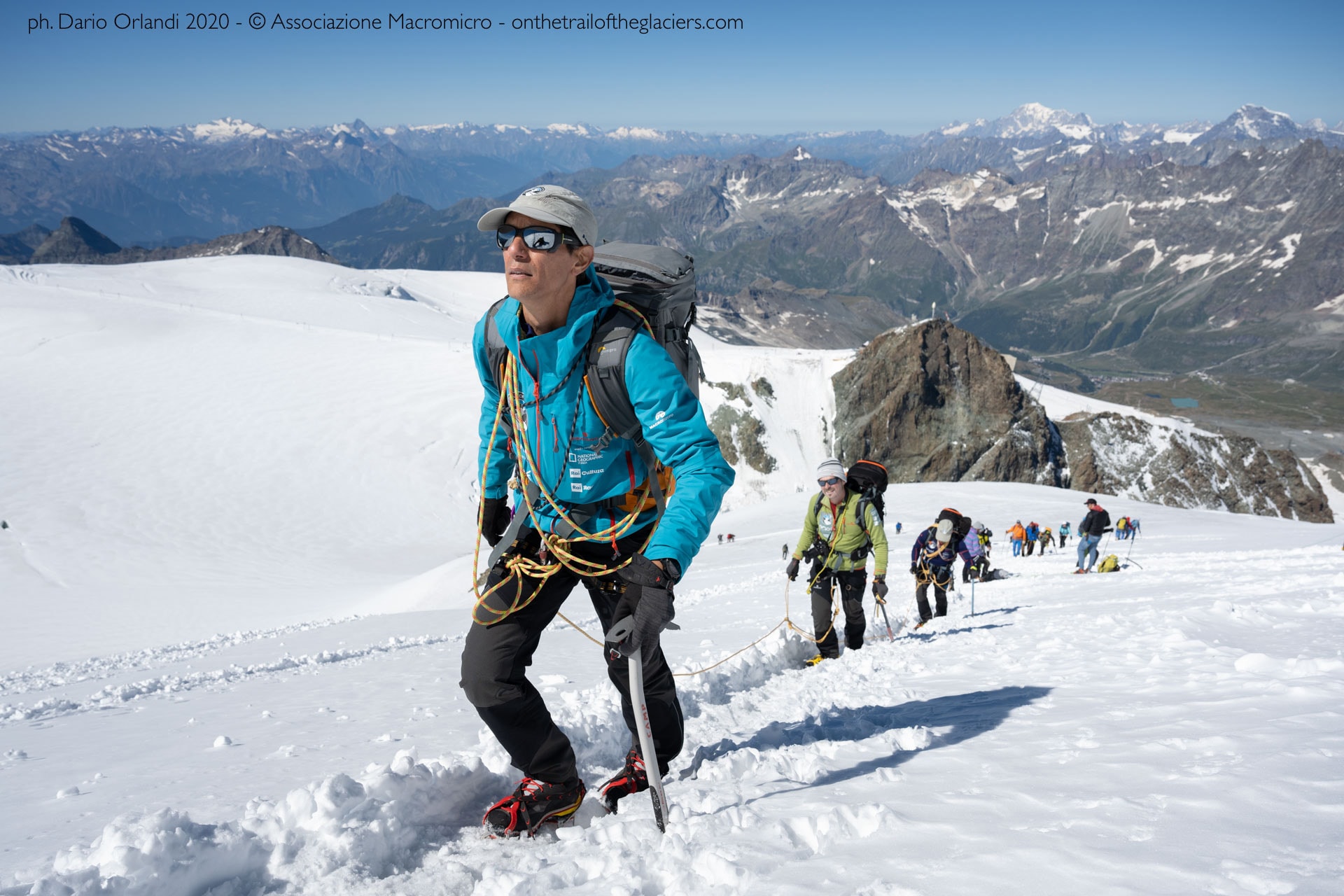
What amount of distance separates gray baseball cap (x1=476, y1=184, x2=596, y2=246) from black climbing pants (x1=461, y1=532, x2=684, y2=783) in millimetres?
1649

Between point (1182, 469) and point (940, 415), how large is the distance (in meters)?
19.4

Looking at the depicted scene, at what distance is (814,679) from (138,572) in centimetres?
2673

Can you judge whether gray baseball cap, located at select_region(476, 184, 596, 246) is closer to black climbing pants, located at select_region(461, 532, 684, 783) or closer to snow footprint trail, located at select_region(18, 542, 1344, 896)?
black climbing pants, located at select_region(461, 532, 684, 783)

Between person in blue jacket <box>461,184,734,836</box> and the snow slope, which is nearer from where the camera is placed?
the snow slope

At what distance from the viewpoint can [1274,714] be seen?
438 cm

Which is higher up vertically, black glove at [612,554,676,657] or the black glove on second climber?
black glove at [612,554,676,657]

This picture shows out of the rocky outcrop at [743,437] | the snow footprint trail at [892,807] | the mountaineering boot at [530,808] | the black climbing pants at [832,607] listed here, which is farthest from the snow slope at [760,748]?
the rocky outcrop at [743,437]

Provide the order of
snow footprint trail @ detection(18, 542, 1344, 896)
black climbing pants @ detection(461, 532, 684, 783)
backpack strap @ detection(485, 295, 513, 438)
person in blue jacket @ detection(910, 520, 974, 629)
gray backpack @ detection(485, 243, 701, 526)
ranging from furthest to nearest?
person in blue jacket @ detection(910, 520, 974, 629) → backpack strap @ detection(485, 295, 513, 438) → black climbing pants @ detection(461, 532, 684, 783) → gray backpack @ detection(485, 243, 701, 526) → snow footprint trail @ detection(18, 542, 1344, 896)

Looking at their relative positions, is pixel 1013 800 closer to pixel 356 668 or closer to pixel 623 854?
pixel 623 854

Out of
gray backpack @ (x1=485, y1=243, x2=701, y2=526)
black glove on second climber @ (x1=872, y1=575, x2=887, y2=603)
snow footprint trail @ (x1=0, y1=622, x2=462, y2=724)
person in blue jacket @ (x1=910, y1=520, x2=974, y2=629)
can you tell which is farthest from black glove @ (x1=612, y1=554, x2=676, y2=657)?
person in blue jacket @ (x1=910, y1=520, x2=974, y2=629)

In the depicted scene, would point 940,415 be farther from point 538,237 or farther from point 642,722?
point 538,237

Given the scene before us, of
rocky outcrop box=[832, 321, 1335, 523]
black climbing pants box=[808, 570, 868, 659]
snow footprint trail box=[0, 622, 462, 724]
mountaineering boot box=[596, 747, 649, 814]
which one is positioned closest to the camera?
mountaineering boot box=[596, 747, 649, 814]

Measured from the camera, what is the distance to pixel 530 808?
3955 millimetres

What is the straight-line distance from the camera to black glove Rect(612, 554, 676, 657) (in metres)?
3.46
